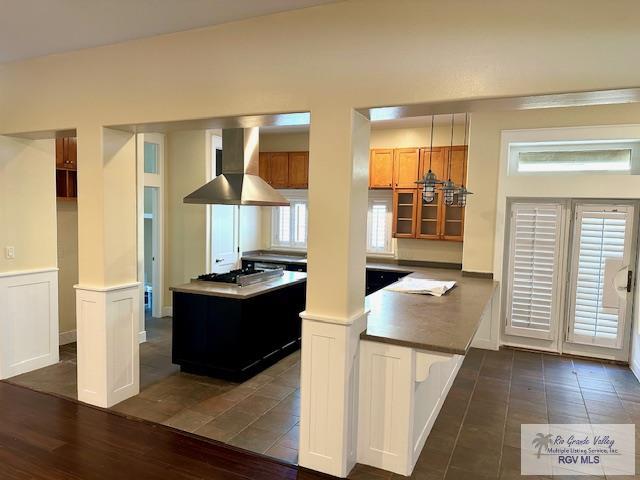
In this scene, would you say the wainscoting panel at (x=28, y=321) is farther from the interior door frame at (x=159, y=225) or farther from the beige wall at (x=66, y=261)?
the interior door frame at (x=159, y=225)

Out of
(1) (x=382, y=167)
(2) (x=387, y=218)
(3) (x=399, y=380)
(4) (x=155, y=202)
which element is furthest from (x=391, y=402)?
(4) (x=155, y=202)

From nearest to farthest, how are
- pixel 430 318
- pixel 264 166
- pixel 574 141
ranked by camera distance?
pixel 430 318 < pixel 574 141 < pixel 264 166

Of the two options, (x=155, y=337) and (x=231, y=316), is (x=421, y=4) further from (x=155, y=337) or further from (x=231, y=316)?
(x=155, y=337)

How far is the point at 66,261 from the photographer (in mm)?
4898

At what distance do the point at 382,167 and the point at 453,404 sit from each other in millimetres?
3457

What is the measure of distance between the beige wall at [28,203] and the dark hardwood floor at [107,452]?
1.44 metres

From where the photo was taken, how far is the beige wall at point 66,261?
15.8ft

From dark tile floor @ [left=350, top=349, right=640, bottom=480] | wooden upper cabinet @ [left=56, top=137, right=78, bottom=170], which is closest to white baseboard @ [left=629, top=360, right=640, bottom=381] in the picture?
dark tile floor @ [left=350, top=349, right=640, bottom=480]

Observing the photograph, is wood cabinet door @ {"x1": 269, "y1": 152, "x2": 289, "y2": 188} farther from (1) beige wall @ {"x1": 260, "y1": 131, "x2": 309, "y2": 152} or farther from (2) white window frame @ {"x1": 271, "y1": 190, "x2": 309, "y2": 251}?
(2) white window frame @ {"x1": 271, "y1": 190, "x2": 309, "y2": 251}

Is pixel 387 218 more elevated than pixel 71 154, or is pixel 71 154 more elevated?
pixel 71 154

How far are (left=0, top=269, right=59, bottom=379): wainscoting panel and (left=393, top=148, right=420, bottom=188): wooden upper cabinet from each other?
427 centimetres

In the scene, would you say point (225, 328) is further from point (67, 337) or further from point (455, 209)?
point (455, 209)

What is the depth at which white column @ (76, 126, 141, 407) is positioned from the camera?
10.8 feet

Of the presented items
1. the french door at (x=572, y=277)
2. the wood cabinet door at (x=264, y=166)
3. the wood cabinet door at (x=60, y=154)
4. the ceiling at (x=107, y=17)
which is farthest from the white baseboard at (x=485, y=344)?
the wood cabinet door at (x=60, y=154)
